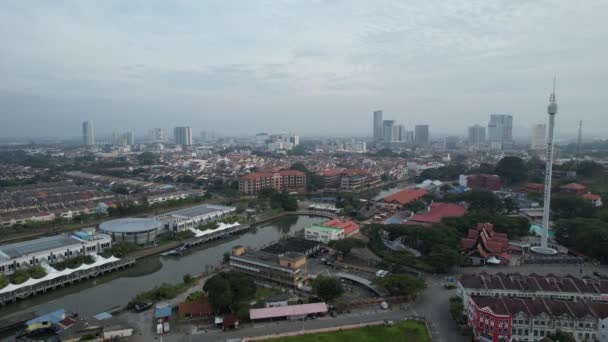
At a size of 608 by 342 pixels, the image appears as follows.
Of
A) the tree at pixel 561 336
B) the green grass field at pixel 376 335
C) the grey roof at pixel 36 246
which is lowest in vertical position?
the green grass field at pixel 376 335

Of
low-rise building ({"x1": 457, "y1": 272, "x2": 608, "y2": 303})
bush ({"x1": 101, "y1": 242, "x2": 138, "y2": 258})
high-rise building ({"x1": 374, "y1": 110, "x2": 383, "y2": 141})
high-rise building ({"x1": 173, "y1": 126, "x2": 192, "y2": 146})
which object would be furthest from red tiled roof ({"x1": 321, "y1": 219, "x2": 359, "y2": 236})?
high-rise building ({"x1": 374, "y1": 110, "x2": 383, "y2": 141})

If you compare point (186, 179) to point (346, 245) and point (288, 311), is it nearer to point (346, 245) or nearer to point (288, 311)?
point (346, 245)

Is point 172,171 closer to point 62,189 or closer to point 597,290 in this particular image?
point 62,189

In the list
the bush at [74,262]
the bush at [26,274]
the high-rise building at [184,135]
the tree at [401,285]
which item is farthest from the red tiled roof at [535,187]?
the high-rise building at [184,135]

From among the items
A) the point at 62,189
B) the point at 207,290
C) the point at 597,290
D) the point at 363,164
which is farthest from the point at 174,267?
the point at 363,164

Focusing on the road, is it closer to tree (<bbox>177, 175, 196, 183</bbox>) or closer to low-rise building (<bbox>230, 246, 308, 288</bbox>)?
low-rise building (<bbox>230, 246, 308, 288</bbox>)

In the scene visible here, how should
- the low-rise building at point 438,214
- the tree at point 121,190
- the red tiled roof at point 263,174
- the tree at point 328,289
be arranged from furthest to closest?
the red tiled roof at point 263,174, the tree at point 121,190, the low-rise building at point 438,214, the tree at point 328,289

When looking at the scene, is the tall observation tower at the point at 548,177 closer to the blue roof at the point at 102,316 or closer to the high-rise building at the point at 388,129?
the blue roof at the point at 102,316

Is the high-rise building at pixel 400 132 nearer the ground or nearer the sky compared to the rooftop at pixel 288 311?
nearer the sky

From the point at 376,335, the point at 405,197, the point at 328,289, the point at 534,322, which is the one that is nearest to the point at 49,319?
the point at 328,289
